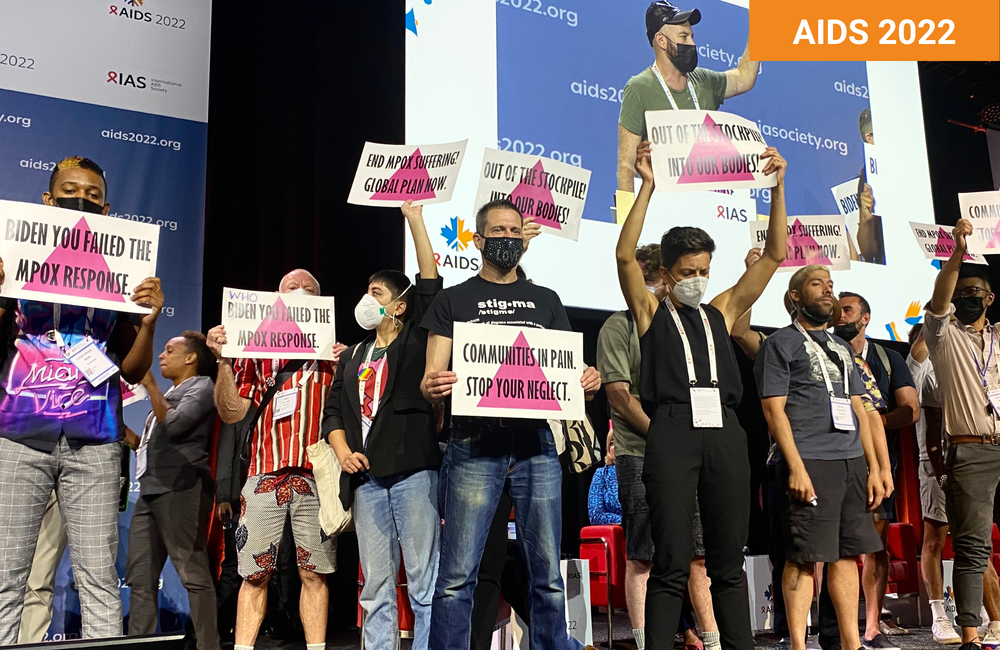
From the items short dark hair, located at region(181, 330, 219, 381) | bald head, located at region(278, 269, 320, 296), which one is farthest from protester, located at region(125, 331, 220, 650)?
bald head, located at region(278, 269, 320, 296)

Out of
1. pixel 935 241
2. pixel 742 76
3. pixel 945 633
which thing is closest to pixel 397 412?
pixel 945 633

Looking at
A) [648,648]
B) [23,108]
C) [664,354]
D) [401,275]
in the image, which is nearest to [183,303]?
[23,108]

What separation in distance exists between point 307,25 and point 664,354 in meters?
3.09

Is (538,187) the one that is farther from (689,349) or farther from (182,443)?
(182,443)

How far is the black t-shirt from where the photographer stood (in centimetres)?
271

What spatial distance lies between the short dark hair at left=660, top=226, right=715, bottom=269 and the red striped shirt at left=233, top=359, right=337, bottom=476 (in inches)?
54.2

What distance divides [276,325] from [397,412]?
642mm

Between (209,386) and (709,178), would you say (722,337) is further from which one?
(209,386)

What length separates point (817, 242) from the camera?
13.3ft

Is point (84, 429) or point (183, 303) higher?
point (183, 303)

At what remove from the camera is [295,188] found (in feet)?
15.0

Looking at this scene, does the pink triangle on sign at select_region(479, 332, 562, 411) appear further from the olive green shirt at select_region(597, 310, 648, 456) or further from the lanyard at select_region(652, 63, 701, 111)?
the lanyard at select_region(652, 63, 701, 111)

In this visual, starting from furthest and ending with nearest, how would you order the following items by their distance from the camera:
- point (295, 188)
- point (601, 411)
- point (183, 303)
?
point (601, 411)
point (295, 188)
point (183, 303)

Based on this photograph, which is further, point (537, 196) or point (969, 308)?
point (969, 308)
